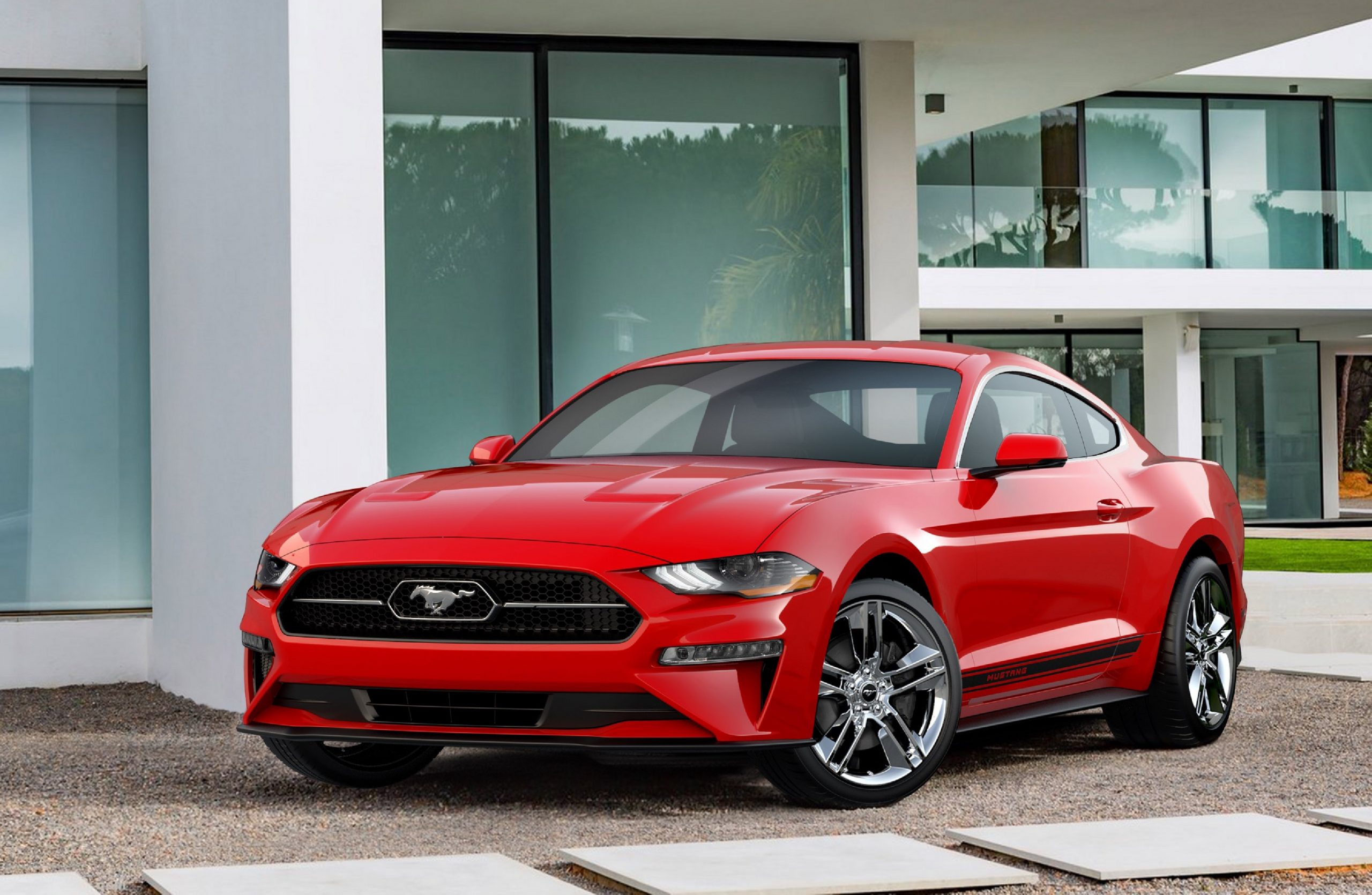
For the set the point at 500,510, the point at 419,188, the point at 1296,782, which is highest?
the point at 419,188

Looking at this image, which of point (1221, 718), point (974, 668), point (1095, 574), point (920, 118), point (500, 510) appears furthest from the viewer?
point (920, 118)

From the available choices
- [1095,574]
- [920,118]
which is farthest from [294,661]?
[920,118]

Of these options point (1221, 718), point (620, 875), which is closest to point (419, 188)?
point (1221, 718)

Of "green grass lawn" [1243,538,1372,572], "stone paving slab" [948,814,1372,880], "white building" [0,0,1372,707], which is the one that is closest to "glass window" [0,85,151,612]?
"white building" [0,0,1372,707]

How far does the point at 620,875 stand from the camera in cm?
427

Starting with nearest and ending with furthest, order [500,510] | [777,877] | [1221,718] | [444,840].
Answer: [777,877]
[444,840]
[500,510]
[1221,718]

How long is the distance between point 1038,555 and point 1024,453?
448mm

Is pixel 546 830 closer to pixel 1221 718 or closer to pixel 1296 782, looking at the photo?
pixel 1296 782

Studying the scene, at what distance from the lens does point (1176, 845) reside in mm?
4750

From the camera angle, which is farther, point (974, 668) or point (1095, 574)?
point (1095, 574)

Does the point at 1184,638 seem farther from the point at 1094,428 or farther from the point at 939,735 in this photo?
the point at 939,735

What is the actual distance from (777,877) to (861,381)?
2.82 m

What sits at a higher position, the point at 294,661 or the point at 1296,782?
the point at 294,661

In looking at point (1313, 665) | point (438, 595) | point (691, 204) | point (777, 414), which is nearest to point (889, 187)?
point (691, 204)
